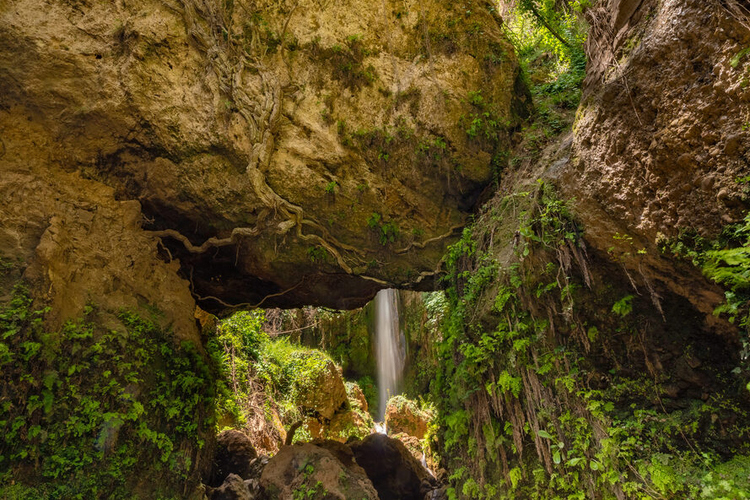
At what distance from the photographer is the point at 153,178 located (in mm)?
5066

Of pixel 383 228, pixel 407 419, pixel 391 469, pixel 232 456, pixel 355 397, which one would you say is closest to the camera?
pixel 383 228

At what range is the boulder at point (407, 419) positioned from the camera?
39.3 ft

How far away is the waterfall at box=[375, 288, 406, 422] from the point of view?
619 inches

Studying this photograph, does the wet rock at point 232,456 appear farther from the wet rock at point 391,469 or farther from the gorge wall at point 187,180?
the wet rock at point 391,469

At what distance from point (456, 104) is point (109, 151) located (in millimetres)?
4468

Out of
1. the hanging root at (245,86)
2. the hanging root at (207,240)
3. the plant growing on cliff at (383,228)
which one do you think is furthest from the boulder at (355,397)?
the hanging root at (245,86)

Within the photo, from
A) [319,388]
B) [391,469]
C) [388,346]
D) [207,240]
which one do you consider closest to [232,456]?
[391,469]

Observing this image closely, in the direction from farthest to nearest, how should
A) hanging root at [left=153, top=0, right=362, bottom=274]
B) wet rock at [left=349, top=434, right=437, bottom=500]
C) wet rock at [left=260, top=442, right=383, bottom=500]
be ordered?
1. wet rock at [left=349, top=434, right=437, bottom=500]
2. wet rock at [left=260, top=442, right=383, bottom=500]
3. hanging root at [left=153, top=0, right=362, bottom=274]

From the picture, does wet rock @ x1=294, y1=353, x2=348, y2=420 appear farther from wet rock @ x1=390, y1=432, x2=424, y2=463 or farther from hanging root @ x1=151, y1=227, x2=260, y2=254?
hanging root @ x1=151, y1=227, x2=260, y2=254

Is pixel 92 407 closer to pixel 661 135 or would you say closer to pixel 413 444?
pixel 661 135

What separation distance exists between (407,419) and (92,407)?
9667 mm

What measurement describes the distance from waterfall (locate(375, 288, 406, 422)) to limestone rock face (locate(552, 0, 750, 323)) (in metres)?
12.5

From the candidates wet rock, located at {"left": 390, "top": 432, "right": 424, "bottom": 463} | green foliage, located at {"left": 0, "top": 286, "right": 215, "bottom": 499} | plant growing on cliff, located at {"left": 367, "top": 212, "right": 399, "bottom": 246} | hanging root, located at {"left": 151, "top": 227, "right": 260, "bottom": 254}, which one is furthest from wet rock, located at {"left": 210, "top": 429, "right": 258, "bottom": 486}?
wet rock, located at {"left": 390, "top": 432, "right": 424, "bottom": 463}

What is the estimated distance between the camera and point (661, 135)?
3.18 m
